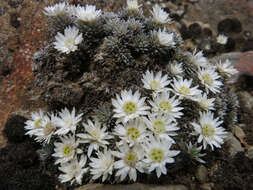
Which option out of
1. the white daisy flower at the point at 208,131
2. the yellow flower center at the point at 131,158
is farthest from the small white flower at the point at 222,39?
the yellow flower center at the point at 131,158

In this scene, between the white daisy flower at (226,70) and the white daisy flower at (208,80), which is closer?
the white daisy flower at (208,80)

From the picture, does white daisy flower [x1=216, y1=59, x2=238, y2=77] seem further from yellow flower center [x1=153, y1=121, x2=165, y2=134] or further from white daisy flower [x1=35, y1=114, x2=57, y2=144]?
white daisy flower [x1=35, y1=114, x2=57, y2=144]

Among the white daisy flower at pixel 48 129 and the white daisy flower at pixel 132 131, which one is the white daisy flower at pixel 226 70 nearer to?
the white daisy flower at pixel 132 131

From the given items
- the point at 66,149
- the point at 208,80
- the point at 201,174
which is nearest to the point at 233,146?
the point at 201,174

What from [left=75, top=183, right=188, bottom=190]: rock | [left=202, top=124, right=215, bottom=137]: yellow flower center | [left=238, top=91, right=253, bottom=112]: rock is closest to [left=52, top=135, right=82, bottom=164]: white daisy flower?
[left=75, top=183, right=188, bottom=190]: rock

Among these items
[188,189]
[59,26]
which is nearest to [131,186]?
[188,189]

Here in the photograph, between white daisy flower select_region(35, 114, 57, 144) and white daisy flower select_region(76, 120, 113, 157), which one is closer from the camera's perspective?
white daisy flower select_region(76, 120, 113, 157)

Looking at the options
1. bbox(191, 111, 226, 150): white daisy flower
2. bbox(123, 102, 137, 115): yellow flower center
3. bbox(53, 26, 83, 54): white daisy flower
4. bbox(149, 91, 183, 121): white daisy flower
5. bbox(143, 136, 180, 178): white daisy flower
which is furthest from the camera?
bbox(53, 26, 83, 54): white daisy flower
